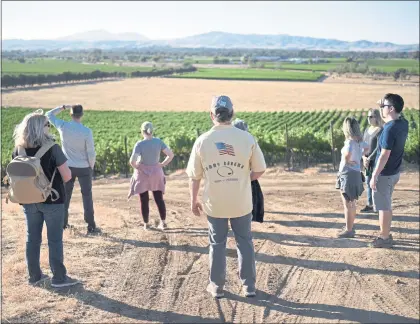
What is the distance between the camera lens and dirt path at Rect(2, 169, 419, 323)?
4.29 meters

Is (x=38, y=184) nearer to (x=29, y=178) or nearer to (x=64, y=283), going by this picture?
(x=29, y=178)

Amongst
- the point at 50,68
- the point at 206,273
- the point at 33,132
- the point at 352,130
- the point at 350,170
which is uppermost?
the point at 50,68

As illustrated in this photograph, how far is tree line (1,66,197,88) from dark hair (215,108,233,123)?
246ft

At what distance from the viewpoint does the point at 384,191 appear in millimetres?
5824

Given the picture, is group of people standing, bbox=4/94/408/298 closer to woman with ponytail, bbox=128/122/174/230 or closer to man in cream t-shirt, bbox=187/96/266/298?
man in cream t-shirt, bbox=187/96/266/298

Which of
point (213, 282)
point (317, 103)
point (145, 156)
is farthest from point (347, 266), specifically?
point (317, 103)

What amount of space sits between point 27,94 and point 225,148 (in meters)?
70.8

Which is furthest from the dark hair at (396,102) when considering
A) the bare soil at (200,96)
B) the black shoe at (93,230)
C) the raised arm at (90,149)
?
the bare soil at (200,96)

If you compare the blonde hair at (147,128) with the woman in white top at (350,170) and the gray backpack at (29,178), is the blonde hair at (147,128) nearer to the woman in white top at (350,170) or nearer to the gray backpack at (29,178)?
the gray backpack at (29,178)

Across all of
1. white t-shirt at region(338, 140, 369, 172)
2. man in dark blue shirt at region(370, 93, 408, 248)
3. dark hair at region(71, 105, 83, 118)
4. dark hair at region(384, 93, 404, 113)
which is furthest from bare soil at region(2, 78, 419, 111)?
dark hair at region(71, 105, 83, 118)

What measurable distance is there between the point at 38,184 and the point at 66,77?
3622 inches

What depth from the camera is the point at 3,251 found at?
576cm

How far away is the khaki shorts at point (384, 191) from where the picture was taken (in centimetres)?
582

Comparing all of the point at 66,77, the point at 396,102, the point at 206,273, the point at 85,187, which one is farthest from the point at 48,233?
A: the point at 66,77
